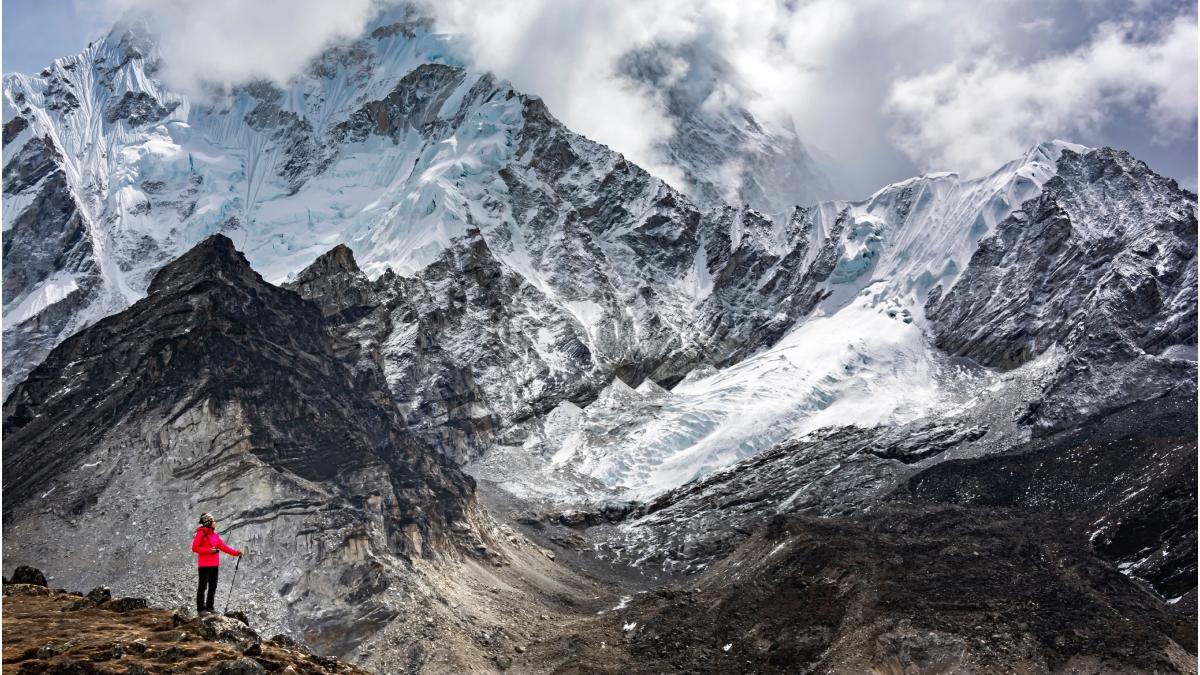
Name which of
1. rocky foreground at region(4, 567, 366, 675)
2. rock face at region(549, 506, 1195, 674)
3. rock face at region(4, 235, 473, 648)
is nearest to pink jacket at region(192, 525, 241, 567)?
rocky foreground at region(4, 567, 366, 675)

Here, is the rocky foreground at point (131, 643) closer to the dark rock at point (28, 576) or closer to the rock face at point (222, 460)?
the dark rock at point (28, 576)

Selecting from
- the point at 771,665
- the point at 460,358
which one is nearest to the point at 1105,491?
the point at 771,665

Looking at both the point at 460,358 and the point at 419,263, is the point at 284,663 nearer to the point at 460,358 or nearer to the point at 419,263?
the point at 460,358

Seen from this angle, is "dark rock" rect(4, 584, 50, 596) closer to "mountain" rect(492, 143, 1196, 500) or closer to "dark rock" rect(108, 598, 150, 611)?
"dark rock" rect(108, 598, 150, 611)

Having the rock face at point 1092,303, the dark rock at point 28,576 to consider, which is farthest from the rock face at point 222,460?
the rock face at point 1092,303

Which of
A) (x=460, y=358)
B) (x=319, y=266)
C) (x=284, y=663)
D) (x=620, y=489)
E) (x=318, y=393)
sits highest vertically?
(x=319, y=266)

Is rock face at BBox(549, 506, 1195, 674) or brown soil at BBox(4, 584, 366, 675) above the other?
brown soil at BBox(4, 584, 366, 675)
